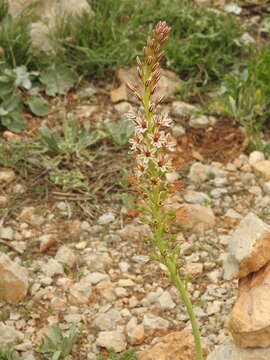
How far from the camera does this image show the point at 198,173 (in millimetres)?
4980

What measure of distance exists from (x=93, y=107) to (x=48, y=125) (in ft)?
1.40

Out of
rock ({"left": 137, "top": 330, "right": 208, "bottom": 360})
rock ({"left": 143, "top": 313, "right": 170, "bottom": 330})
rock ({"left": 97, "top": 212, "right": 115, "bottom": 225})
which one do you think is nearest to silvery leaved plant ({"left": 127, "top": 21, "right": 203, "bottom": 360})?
rock ({"left": 137, "top": 330, "right": 208, "bottom": 360})

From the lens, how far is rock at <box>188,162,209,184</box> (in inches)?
196

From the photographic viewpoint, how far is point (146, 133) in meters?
2.65

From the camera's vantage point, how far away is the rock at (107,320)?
381 cm

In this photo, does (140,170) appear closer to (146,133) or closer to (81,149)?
(146,133)

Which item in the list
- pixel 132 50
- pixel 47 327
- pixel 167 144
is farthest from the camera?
pixel 132 50

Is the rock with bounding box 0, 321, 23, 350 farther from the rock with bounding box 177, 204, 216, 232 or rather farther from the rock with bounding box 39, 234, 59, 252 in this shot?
the rock with bounding box 177, 204, 216, 232

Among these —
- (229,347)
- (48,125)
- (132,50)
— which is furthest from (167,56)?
(229,347)

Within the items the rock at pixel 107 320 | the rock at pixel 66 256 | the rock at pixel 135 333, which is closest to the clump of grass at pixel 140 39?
the rock at pixel 66 256

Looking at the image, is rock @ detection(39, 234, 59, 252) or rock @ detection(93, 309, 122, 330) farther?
rock @ detection(39, 234, 59, 252)

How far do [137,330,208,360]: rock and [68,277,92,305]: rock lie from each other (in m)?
0.62

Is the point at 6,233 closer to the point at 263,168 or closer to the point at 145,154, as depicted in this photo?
the point at 263,168

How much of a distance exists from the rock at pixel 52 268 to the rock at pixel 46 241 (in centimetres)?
14
